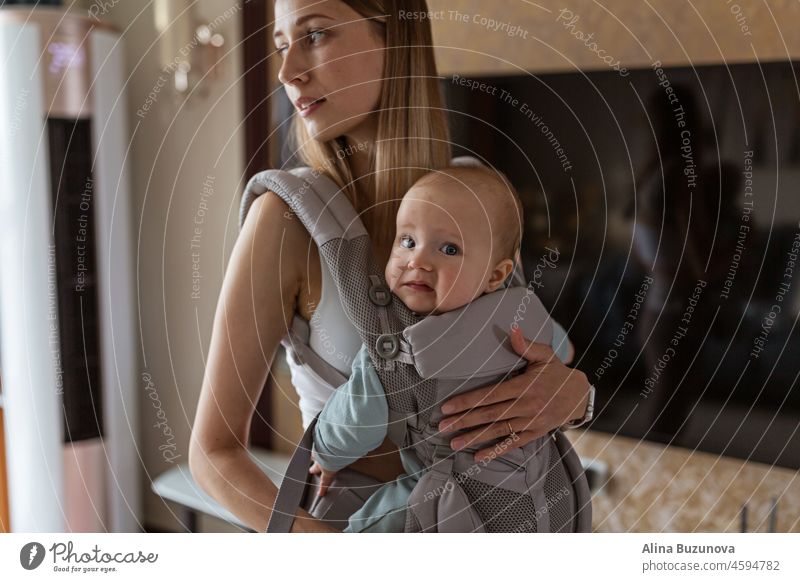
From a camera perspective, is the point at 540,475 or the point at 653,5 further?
the point at 653,5

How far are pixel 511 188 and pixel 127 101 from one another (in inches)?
13.5

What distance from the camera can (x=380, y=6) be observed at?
47 cm

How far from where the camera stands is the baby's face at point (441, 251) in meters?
0.44

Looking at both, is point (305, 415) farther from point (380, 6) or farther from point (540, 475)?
point (380, 6)

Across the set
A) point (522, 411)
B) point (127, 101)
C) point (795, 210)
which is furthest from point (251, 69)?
point (795, 210)

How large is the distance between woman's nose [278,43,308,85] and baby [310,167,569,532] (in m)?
0.11

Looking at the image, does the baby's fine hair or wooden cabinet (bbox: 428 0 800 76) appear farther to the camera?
wooden cabinet (bbox: 428 0 800 76)

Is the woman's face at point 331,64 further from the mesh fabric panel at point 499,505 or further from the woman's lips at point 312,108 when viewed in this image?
the mesh fabric panel at point 499,505
